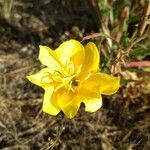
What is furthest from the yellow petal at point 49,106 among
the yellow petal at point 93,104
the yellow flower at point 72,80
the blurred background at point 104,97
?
the blurred background at point 104,97

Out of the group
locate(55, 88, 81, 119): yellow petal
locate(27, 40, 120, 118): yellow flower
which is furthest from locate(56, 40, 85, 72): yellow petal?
locate(55, 88, 81, 119): yellow petal

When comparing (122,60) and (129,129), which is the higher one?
(122,60)

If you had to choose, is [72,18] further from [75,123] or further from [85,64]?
[85,64]

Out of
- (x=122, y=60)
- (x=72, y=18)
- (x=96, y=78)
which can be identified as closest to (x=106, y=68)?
(x=122, y=60)

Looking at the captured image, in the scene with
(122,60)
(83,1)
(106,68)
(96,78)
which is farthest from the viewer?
(83,1)

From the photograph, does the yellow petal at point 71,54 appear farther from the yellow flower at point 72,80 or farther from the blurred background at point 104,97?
the blurred background at point 104,97

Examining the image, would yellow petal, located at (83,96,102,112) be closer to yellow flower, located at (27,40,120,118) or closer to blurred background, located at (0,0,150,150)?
yellow flower, located at (27,40,120,118)
